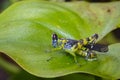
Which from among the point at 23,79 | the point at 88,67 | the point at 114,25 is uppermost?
the point at 114,25

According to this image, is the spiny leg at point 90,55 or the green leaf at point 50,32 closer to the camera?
the green leaf at point 50,32

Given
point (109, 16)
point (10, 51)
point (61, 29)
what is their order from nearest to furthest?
point (10, 51) < point (61, 29) < point (109, 16)

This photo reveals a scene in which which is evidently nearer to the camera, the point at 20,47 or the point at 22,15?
the point at 20,47

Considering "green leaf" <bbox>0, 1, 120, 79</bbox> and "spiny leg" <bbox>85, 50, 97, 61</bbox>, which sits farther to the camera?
"spiny leg" <bbox>85, 50, 97, 61</bbox>

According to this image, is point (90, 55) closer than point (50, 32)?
Yes

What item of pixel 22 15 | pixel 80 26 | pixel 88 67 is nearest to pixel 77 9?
pixel 80 26

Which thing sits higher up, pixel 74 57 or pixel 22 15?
pixel 22 15

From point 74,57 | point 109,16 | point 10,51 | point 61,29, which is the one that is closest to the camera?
point 10,51

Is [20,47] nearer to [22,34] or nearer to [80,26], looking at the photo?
[22,34]
